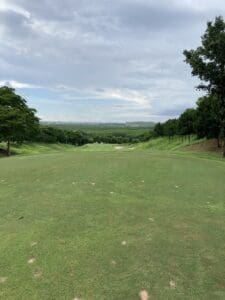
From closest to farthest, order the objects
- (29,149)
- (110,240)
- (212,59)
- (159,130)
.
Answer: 1. (110,240)
2. (212,59)
3. (29,149)
4. (159,130)

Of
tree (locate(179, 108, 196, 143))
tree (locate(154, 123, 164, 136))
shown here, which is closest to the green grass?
tree (locate(179, 108, 196, 143))

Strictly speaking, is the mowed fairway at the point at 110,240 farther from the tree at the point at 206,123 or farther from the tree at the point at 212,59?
the tree at the point at 206,123

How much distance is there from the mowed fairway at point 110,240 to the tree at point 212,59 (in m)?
18.4

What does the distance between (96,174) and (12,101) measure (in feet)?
109

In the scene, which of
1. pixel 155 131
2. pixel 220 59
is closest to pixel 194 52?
pixel 220 59

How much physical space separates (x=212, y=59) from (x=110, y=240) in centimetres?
2489

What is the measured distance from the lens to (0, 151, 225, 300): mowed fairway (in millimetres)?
5086

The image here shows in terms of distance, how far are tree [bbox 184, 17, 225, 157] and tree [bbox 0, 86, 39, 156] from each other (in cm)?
2005

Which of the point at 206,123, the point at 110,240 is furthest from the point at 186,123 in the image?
the point at 110,240

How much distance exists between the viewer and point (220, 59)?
92.2 ft

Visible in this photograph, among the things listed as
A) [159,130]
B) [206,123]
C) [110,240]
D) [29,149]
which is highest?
[206,123]

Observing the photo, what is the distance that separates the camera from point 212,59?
28531 mm

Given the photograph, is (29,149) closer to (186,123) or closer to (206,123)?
(186,123)

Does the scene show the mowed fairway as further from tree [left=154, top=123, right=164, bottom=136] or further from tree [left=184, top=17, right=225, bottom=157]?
tree [left=154, top=123, right=164, bottom=136]
